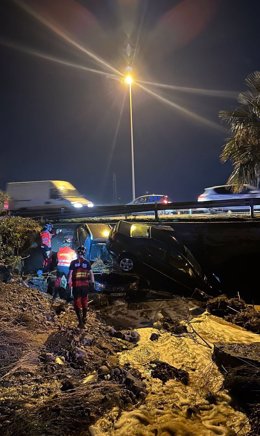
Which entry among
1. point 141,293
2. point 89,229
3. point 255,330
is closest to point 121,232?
point 89,229

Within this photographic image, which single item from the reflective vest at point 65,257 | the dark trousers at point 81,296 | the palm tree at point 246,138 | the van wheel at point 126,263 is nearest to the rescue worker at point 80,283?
the dark trousers at point 81,296

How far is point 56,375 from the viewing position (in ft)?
18.3

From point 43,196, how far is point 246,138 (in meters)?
11.5

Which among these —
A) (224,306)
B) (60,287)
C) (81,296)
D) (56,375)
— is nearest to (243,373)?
(56,375)

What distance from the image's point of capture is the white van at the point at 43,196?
21.0 metres

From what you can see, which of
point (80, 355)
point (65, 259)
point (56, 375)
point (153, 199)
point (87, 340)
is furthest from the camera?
point (153, 199)

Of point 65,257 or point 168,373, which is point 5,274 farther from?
point 168,373

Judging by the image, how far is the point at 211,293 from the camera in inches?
493

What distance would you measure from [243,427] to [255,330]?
4761 mm

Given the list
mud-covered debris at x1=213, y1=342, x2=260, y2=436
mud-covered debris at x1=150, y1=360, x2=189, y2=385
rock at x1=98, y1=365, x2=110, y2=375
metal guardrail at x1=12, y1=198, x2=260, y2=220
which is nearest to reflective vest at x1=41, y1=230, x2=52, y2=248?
metal guardrail at x1=12, y1=198, x2=260, y2=220

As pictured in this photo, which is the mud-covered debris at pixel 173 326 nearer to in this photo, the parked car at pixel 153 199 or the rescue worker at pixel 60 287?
the rescue worker at pixel 60 287

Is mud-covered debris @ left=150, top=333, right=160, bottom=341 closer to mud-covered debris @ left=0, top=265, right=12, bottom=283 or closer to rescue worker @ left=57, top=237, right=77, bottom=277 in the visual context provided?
rescue worker @ left=57, top=237, right=77, bottom=277

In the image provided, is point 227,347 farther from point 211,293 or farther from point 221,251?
point 221,251

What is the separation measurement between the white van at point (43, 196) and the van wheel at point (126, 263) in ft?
28.9
